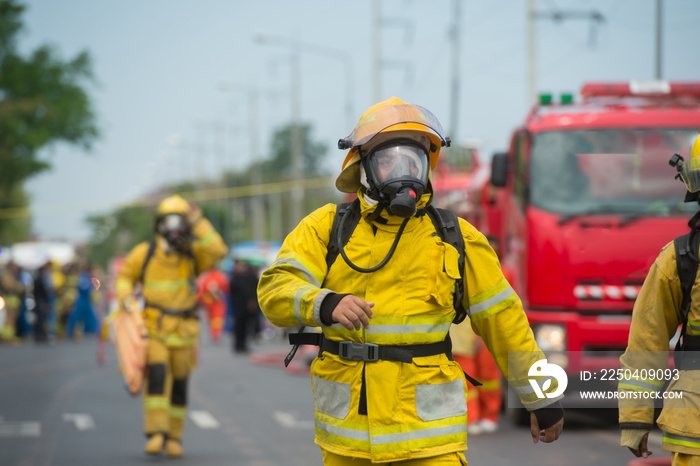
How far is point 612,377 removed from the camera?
527 cm

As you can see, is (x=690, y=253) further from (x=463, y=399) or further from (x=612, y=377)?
(x=612, y=377)

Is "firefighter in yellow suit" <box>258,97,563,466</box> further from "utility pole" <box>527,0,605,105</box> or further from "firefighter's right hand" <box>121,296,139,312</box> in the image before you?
"utility pole" <box>527,0,605,105</box>

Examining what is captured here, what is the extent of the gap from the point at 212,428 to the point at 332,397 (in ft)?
22.9

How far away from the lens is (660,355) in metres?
3.94

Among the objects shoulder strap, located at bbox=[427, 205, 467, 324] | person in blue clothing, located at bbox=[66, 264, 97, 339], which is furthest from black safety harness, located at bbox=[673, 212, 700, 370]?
person in blue clothing, located at bbox=[66, 264, 97, 339]

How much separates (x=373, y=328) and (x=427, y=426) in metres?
0.41

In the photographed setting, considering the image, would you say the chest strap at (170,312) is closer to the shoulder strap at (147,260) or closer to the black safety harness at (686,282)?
the shoulder strap at (147,260)

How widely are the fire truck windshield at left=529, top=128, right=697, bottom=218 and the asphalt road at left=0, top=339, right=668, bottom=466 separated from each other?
2.18 meters

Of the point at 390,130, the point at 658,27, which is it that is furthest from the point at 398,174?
the point at 658,27

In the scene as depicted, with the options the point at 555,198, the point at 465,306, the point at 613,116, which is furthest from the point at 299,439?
the point at 465,306

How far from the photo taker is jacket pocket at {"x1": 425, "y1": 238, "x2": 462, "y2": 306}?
3814 mm

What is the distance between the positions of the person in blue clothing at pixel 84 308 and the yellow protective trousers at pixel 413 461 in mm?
22627

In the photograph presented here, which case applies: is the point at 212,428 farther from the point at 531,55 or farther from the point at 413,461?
the point at 531,55

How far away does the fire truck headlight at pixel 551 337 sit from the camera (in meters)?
9.25
